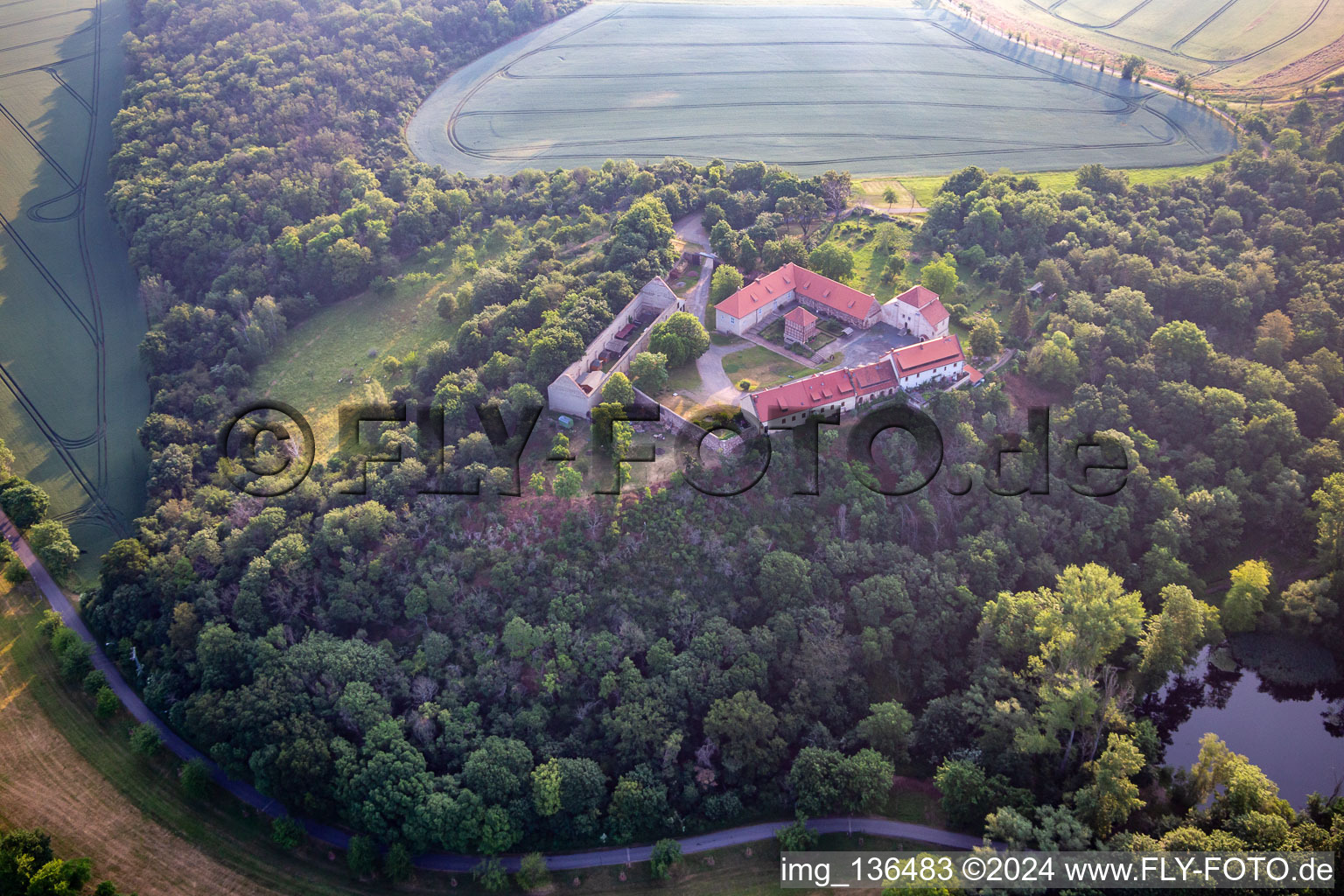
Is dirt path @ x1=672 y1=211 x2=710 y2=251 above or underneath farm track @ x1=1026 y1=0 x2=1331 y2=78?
underneath

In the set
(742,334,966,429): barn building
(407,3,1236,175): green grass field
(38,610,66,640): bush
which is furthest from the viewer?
(407,3,1236,175): green grass field

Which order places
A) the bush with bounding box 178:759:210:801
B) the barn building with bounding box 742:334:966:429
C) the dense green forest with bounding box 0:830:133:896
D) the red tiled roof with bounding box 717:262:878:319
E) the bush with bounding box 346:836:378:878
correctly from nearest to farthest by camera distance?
the dense green forest with bounding box 0:830:133:896 < the bush with bounding box 346:836:378:878 < the bush with bounding box 178:759:210:801 < the barn building with bounding box 742:334:966:429 < the red tiled roof with bounding box 717:262:878:319

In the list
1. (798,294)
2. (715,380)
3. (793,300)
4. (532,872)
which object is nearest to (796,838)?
(532,872)

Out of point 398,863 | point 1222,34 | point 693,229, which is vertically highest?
point 1222,34

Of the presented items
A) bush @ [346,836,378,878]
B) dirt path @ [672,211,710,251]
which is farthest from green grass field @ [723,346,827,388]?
bush @ [346,836,378,878]

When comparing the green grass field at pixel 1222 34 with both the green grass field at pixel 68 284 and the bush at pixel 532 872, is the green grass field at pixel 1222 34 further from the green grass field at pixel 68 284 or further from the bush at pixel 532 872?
the green grass field at pixel 68 284

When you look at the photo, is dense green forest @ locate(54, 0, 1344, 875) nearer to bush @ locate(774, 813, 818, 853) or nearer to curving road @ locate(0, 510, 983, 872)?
curving road @ locate(0, 510, 983, 872)

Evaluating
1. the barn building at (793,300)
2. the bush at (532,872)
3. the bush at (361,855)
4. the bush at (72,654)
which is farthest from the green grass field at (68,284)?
the barn building at (793,300)

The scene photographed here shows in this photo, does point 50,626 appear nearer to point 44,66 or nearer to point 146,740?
point 146,740
